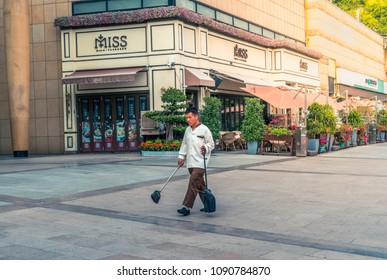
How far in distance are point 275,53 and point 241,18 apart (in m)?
3.76

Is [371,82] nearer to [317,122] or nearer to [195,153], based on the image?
[317,122]

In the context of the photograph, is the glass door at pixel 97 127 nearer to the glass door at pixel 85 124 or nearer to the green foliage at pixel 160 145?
the glass door at pixel 85 124

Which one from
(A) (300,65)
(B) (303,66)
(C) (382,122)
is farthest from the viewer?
(B) (303,66)

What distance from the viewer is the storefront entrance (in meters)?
22.8

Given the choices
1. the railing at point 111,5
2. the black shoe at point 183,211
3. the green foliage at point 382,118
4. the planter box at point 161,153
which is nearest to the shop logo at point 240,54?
the railing at point 111,5

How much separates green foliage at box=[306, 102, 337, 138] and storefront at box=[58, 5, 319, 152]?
458 cm

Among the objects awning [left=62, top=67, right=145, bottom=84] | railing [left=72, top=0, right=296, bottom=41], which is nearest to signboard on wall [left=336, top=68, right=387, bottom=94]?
railing [left=72, top=0, right=296, bottom=41]

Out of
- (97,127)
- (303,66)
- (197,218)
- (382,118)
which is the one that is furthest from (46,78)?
(382,118)

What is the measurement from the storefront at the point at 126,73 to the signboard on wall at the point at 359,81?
22839 millimetres

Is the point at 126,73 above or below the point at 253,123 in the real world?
above

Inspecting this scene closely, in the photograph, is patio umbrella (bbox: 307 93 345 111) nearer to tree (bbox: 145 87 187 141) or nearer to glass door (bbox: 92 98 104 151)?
tree (bbox: 145 87 187 141)

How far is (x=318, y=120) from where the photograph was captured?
2127 centimetres

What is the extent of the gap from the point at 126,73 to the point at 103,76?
100 centimetres
